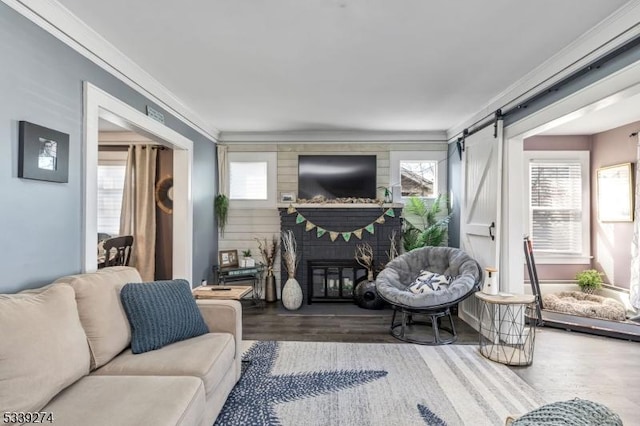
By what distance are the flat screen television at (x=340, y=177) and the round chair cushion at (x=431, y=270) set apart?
1.28 meters

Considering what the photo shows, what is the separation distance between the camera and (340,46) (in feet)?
8.20

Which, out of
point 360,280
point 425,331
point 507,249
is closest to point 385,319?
point 425,331

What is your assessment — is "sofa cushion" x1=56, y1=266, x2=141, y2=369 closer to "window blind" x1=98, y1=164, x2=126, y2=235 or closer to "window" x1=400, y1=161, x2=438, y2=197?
"window blind" x1=98, y1=164, x2=126, y2=235

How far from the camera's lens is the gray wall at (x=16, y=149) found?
1.75 m

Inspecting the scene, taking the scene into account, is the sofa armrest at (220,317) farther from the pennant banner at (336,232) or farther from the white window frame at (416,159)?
the white window frame at (416,159)

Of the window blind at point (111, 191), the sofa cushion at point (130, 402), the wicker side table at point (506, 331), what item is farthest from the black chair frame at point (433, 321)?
the window blind at point (111, 191)

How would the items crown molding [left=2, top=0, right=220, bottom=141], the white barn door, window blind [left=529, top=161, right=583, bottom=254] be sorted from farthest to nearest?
window blind [left=529, top=161, right=583, bottom=254] < the white barn door < crown molding [left=2, top=0, right=220, bottom=141]

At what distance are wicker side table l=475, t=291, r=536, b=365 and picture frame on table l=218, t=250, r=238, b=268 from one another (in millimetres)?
3284

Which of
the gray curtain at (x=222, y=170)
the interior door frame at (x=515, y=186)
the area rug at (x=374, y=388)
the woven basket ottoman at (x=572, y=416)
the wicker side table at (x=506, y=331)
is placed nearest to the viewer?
the woven basket ottoman at (x=572, y=416)

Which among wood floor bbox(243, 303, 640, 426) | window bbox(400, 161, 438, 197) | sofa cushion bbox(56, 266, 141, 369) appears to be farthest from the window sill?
sofa cushion bbox(56, 266, 141, 369)

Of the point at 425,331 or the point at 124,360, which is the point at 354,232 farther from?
the point at 124,360

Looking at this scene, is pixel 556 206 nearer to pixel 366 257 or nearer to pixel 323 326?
pixel 366 257

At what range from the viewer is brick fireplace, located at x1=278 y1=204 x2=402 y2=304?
194 inches

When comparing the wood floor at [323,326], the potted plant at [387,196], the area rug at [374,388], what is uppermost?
the potted plant at [387,196]
